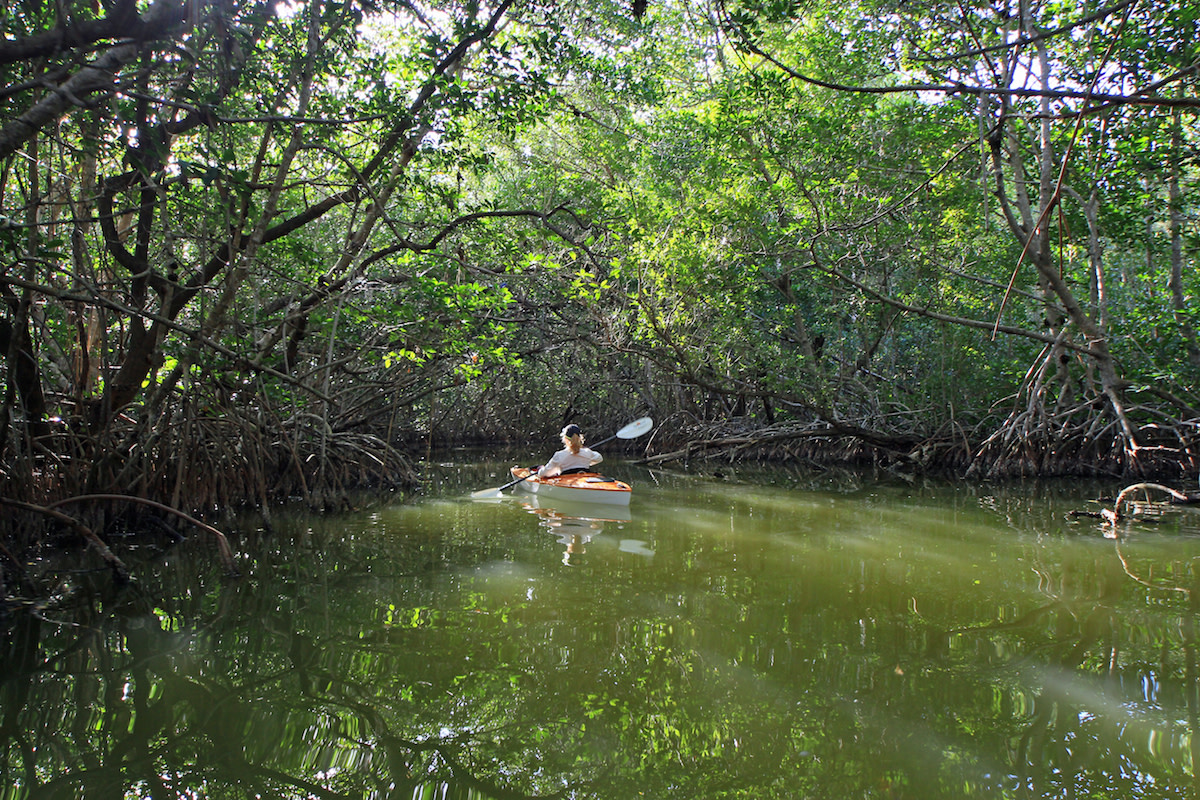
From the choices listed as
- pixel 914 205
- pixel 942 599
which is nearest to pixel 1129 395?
pixel 914 205

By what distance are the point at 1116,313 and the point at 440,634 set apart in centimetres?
994

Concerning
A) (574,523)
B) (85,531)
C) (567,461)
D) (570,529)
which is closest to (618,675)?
(85,531)

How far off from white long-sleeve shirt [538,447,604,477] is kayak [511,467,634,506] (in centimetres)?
11

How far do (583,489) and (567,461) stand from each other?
77 cm

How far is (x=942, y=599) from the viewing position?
11.9 ft

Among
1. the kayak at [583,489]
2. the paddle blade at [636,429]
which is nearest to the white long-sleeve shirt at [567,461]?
the kayak at [583,489]

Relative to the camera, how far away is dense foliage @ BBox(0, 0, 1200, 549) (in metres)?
3.79

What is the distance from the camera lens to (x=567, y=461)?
794cm

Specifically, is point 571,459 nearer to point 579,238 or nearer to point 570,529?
point 570,529

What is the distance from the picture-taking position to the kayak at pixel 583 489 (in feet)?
23.3

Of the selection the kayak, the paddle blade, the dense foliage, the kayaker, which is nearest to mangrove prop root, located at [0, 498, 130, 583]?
the dense foliage

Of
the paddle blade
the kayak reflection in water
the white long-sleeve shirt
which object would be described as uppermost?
the paddle blade

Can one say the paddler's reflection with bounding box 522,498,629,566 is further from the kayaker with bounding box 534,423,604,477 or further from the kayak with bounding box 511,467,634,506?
the kayaker with bounding box 534,423,604,477

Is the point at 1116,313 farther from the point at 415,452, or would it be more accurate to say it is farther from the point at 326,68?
the point at 415,452
